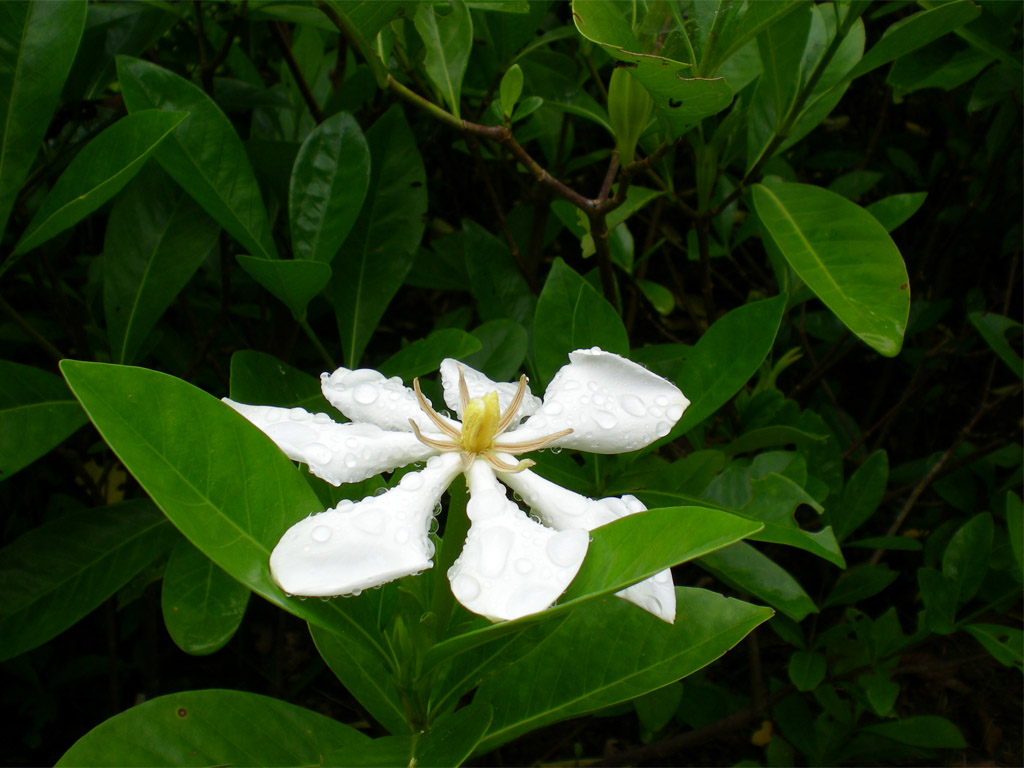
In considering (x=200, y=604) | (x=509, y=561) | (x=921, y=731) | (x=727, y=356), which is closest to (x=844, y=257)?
(x=727, y=356)

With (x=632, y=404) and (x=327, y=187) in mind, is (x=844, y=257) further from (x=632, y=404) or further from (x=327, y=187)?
(x=327, y=187)

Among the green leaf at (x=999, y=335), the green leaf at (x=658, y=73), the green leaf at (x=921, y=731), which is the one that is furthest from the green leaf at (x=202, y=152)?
the green leaf at (x=921, y=731)

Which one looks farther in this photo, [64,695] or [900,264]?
[64,695]

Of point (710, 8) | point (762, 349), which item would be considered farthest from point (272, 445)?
point (710, 8)

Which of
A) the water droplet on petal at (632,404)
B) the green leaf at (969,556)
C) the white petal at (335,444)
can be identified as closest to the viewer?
the white petal at (335,444)

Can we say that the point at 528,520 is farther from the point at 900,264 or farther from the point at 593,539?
the point at 900,264

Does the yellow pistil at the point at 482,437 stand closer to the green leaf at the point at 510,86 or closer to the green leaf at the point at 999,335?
the green leaf at the point at 510,86

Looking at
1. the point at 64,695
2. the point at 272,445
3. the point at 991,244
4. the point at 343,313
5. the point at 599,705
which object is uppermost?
the point at 272,445
